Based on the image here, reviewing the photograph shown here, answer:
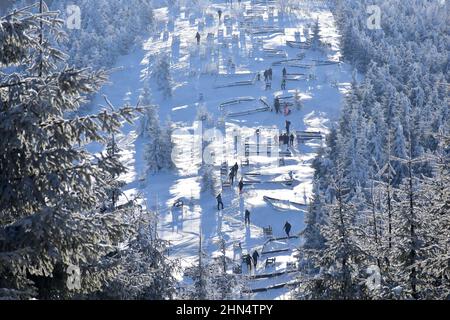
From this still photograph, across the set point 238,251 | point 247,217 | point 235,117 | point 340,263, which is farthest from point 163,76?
point 340,263

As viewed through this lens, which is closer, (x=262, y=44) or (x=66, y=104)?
(x=66, y=104)

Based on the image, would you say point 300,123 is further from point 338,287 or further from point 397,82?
point 338,287

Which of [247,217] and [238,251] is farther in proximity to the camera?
[247,217]

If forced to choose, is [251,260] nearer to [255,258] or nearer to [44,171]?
[255,258]

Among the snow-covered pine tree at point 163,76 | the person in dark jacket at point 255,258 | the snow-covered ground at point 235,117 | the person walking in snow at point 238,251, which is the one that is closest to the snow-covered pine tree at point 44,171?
the snow-covered ground at point 235,117

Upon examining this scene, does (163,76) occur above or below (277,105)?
above

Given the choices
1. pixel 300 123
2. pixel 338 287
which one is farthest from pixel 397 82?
pixel 338 287
